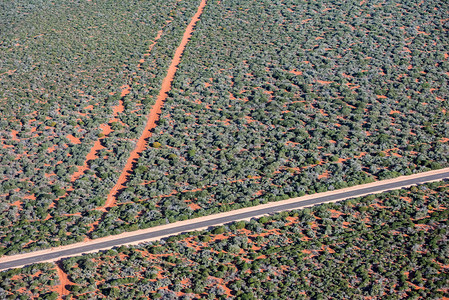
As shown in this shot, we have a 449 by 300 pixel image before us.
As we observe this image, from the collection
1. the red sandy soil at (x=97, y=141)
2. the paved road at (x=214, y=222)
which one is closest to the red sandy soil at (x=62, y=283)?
the paved road at (x=214, y=222)

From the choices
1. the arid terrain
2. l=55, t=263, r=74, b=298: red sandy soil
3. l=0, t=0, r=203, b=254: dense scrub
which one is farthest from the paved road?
l=55, t=263, r=74, b=298: red sandy soil

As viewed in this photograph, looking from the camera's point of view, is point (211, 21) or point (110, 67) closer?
point (110, 67)

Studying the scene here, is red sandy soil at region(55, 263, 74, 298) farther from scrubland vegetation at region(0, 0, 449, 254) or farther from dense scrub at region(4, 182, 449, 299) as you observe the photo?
scrubland vegetation at region(0, 0, 449, 254)

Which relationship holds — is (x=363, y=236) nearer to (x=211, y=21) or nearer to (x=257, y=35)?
(x=257, y=35)

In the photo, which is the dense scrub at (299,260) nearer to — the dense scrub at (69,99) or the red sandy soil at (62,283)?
the red sandy soil at (62,283)

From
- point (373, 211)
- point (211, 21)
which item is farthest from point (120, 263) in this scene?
point (211, 21)
